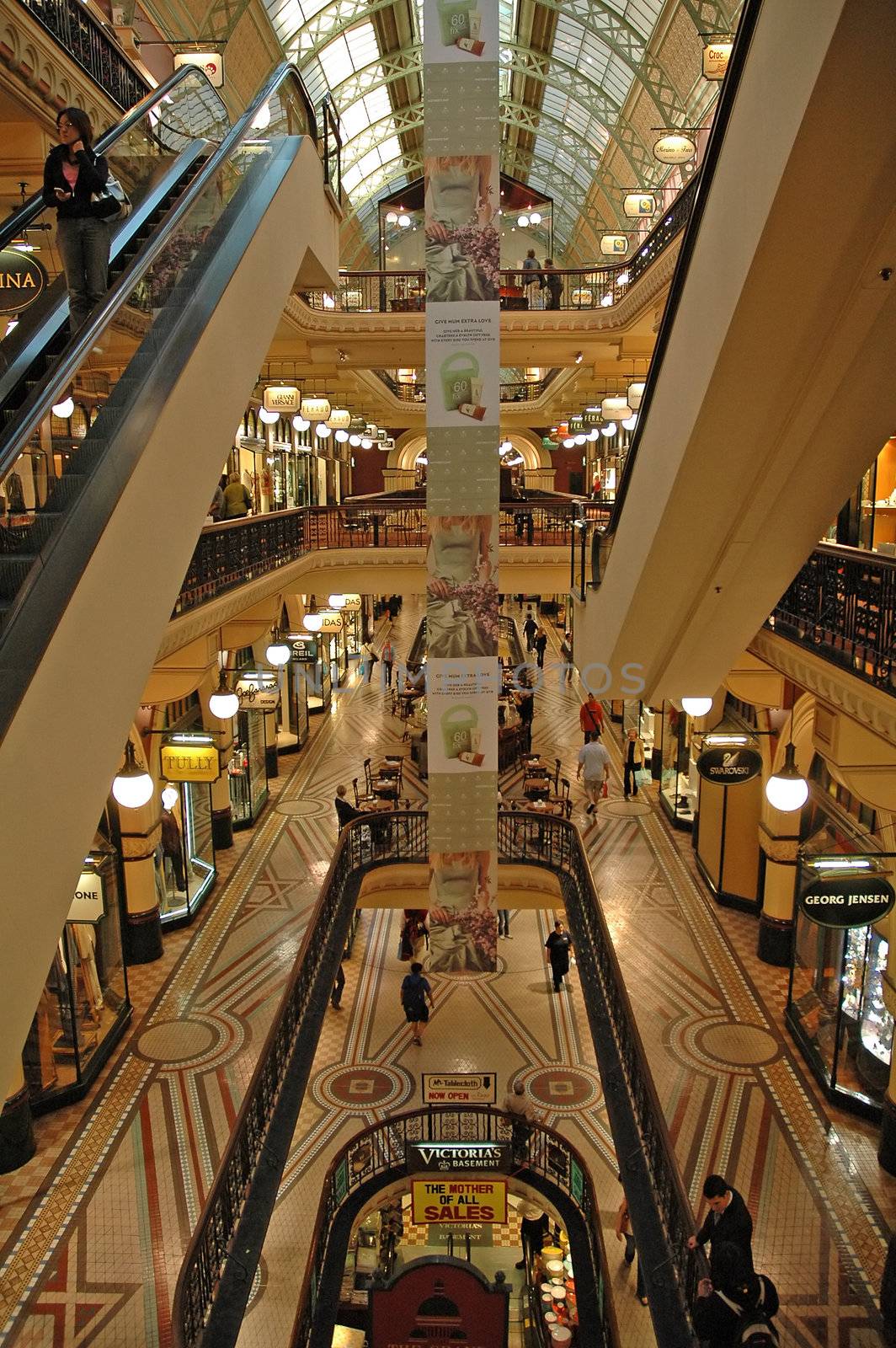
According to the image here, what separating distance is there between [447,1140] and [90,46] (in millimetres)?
9612

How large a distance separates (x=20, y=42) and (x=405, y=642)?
25975 mm

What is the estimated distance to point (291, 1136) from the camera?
6.92 meters

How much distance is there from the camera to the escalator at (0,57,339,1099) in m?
3.08

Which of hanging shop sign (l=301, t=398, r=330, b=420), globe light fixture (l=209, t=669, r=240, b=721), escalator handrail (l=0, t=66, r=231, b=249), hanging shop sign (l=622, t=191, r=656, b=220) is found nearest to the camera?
escalator handrail (l=0, t=66, r=231, b=249)

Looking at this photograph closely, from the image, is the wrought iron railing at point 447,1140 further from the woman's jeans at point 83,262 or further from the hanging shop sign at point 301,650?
the hanging shop sign at point 301,650

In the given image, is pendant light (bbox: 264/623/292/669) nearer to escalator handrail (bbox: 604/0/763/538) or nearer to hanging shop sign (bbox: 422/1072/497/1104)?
hanging shop sign (bbox: 422/1072/497/1104)

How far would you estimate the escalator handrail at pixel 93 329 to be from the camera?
10.7ft

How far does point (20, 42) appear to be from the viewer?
6.23 meters

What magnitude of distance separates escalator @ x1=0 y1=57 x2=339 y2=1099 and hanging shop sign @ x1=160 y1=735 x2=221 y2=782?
20.7 ft

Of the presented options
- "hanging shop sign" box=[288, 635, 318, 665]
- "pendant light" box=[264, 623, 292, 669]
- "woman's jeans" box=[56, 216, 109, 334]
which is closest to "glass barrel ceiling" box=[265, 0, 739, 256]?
"hanging shop sign" box=[288, 635, 318, 665]

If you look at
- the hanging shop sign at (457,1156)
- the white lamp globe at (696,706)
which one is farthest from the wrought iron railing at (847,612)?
the hanging shop sign at (457,1156)

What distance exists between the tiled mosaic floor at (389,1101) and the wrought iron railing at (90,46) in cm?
845

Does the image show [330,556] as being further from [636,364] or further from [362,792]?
[636,364]

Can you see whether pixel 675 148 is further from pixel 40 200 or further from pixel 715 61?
pixel 40 200
